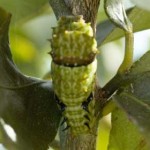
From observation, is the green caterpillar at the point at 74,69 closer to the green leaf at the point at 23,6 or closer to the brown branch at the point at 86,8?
the brown branch at the point at 86,8

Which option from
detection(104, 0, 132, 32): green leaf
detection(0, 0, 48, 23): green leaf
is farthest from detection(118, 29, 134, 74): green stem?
detection(0, 0, 48, 23): green leaf

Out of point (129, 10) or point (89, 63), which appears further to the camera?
point (129, 10)

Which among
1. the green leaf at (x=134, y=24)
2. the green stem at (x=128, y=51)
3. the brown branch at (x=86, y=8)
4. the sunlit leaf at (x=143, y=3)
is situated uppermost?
the brown branch at (x=86, y=8)

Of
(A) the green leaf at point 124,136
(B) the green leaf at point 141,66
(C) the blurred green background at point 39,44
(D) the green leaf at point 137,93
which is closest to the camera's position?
(D) the green leaf at point 137,93

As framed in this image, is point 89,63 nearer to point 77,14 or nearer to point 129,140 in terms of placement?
point 77,14

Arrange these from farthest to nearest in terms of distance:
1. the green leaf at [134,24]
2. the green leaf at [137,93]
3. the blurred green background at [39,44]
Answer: the blurred green background at [39,44], the green leaf at [134,24], the green leaf at [137,93]

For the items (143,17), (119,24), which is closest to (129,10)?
(143,17)

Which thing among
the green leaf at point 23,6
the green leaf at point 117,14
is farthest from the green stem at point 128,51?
the green leaf at point 23,6
